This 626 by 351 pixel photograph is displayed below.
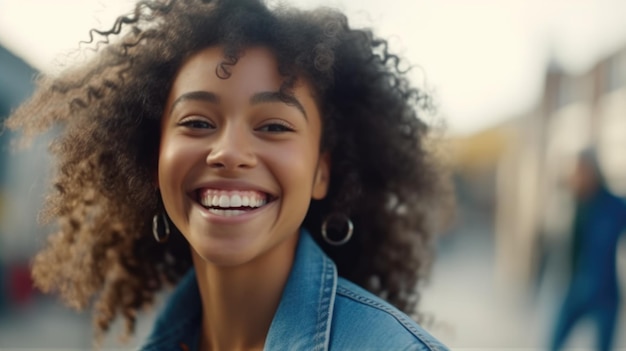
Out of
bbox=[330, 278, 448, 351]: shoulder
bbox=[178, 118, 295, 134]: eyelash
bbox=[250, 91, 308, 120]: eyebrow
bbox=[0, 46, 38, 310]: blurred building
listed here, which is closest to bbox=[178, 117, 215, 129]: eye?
bbox=[178, 118, 295, 134]: eyelash

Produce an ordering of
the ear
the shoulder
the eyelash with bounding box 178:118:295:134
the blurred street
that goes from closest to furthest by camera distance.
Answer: the shoulder, the eyelash with bounding box 178:118:295:134, the ear, the blurred street

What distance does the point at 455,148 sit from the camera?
3.17 metres

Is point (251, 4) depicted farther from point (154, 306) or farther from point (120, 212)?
point (154, 306)

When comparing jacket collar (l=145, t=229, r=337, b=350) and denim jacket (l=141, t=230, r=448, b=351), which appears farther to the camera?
jacket collar (l=145, t=229, r=337, b=350)

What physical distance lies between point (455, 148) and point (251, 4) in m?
1.35

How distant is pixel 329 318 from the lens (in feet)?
6.48

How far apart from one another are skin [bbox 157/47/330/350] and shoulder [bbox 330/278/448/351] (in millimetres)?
284

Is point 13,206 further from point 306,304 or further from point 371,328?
point 371,328

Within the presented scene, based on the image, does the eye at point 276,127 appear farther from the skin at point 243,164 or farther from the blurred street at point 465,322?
the blurred street at point 465,322

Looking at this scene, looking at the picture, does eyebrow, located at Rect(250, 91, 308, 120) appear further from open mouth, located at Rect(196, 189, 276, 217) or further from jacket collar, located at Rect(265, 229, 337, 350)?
jacket collar, located at Rect(265, 229, 337, 350)

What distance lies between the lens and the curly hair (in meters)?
2.17

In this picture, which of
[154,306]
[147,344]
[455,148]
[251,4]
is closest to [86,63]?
[251,4]

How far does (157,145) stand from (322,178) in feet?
1.79

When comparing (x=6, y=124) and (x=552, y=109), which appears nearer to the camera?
(x=6, y=124)
